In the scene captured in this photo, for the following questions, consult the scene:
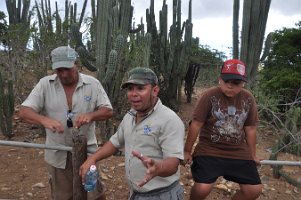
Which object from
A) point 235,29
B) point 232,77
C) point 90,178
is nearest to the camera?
point 90,178

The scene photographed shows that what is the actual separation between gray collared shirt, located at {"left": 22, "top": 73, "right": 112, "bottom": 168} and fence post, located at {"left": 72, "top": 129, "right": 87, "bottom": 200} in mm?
361

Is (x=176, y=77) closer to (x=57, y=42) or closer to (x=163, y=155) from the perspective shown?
(x=57, y=42)

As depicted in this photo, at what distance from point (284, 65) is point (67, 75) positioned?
27.4ft

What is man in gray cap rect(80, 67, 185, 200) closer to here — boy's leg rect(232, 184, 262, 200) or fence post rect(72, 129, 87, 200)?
fence post rect(72, 129, 87, 200)

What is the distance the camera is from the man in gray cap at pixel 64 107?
2.86 metres

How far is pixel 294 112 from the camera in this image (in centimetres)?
585

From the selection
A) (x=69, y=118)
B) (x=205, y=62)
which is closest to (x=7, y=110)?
(x=69, y=118)

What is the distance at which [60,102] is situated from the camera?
294cm

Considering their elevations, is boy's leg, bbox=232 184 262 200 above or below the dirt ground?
above

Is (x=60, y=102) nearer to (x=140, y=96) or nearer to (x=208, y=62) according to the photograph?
(x=140, y=96)

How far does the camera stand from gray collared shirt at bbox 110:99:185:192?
2.19m

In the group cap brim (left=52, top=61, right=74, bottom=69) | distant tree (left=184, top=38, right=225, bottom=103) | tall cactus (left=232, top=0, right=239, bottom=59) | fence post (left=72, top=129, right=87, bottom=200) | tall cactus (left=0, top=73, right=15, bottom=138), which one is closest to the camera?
fence post (left=72, top=129, right=87, bottom=200)

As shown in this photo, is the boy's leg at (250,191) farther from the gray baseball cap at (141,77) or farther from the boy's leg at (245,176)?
the gray baseball cap at (141,77)

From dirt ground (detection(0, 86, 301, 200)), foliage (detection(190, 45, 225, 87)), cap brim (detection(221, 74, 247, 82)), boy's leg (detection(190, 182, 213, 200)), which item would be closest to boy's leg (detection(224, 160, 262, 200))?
boy's leg (detection(190, 182, 213, 200))
